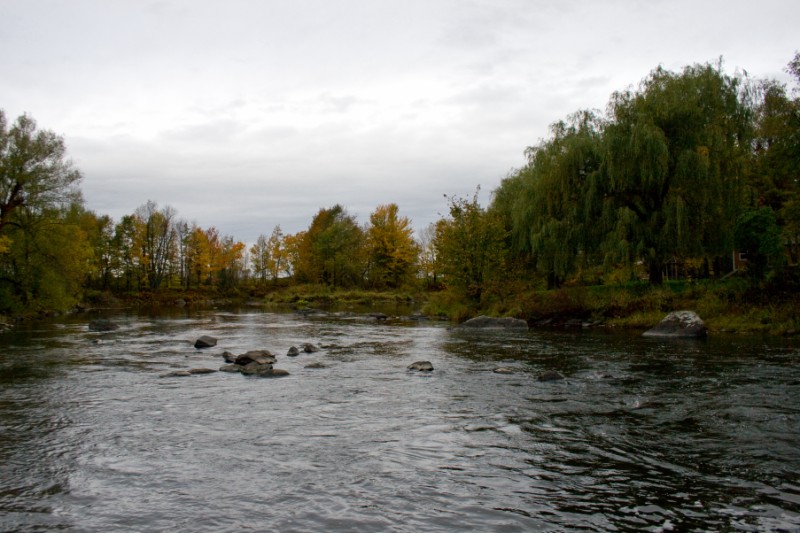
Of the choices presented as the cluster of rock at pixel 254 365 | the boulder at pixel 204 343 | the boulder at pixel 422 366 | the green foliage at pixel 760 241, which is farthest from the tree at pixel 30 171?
the green foliage at pixel 760 241

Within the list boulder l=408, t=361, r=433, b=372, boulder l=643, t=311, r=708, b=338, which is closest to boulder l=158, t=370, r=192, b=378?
boulder l=408, t=361, r=433, b=372

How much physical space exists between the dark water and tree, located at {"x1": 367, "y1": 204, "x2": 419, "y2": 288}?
6390 centimetres

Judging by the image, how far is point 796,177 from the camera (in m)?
34.7

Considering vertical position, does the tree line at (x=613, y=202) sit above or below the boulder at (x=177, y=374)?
above

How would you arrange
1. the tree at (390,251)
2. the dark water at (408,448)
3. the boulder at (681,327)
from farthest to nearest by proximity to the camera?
the tree at (390,251) < the boulder at (681,327) < the dark water at (408,448)

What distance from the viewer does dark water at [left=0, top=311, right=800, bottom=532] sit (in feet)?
21.1

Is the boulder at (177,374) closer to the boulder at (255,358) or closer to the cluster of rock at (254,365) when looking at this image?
the cluster of rock at (254,365)

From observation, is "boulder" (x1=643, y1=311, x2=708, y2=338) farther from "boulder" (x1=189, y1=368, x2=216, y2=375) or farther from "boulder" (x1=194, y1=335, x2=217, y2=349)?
"boulder" (x1=194, y1=335, x2=217, y2=349)

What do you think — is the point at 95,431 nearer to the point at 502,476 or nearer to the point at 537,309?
the point at 502,476

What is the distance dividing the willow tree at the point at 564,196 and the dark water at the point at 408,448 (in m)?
15.8

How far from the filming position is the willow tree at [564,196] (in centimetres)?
3269

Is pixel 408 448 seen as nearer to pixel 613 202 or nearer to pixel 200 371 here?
pixel 200 371

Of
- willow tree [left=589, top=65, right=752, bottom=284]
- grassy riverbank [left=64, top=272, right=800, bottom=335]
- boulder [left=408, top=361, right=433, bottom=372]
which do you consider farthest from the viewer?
willow tree [left=589, top=65, right=752, bottom=284]

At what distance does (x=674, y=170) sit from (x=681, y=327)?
31.3ft
